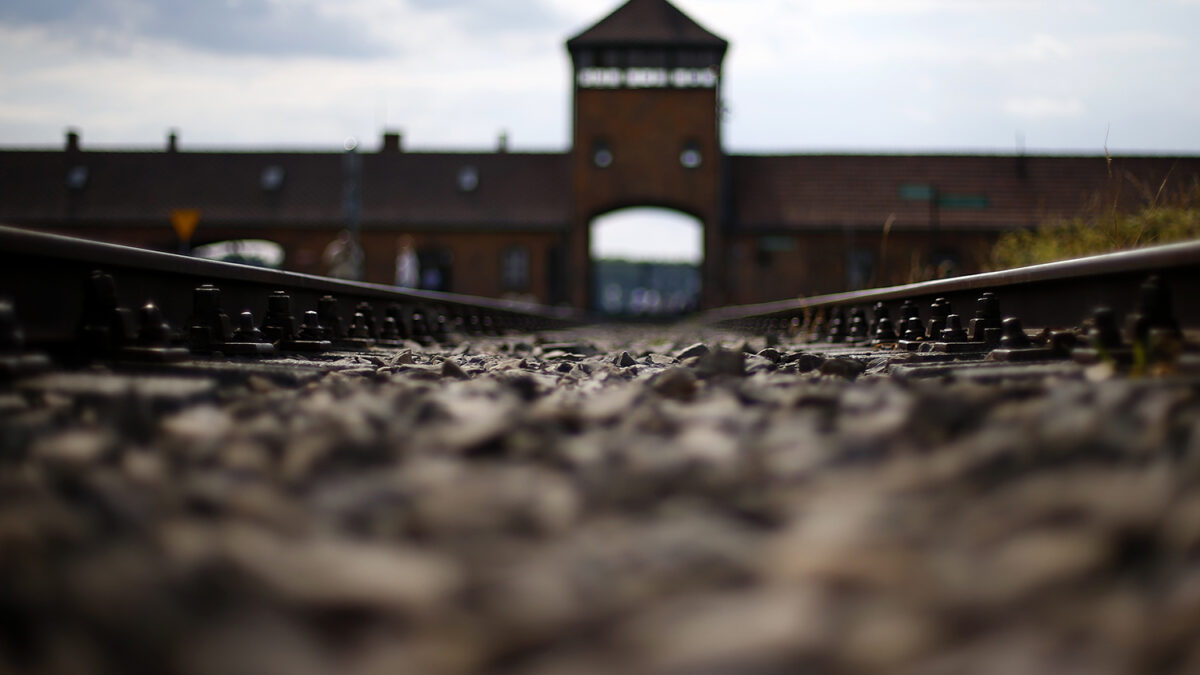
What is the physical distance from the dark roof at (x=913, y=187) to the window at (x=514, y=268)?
832cm

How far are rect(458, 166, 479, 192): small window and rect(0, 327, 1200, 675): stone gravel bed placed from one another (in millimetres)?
37778

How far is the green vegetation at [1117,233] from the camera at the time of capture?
6804 millimetres

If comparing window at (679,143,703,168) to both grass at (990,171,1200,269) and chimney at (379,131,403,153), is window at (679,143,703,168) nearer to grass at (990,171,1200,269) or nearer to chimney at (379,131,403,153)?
chimney at (379,131,403,153)

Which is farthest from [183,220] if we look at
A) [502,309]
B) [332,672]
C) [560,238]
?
A: [332,672]

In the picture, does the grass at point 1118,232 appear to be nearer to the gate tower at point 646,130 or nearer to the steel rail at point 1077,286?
the steel rail at point 1077,286

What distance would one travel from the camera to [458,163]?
40219 millimetres

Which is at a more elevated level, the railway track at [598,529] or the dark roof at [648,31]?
the dark roof at [648,31]

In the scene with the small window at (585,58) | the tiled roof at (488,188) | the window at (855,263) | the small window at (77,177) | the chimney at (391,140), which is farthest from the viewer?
the chimney at (391,140)

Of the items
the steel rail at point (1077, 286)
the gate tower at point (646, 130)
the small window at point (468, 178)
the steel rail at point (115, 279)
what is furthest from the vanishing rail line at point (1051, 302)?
the small window at point (468, 178)

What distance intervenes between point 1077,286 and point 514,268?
33298mm

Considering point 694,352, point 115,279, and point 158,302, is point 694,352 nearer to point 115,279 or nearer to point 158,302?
point 158,302

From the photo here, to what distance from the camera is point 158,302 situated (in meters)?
4.39

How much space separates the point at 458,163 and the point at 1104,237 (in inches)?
1330

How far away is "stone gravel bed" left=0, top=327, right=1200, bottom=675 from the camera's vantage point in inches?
37.4
